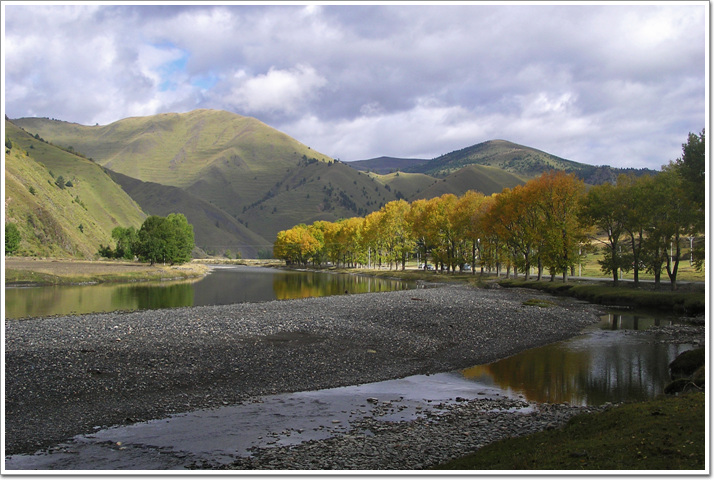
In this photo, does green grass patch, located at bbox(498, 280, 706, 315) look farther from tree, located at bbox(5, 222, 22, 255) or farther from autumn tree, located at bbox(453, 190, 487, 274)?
tree, located at bbox(5, 222, 22, 255)

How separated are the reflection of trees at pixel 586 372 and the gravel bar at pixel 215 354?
2009 millimetres

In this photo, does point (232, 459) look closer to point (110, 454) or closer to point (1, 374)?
point (110, 454)

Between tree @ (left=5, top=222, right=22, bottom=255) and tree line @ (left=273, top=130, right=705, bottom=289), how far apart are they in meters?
81.4

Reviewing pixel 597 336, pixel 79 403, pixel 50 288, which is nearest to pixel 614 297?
pixel 597 336

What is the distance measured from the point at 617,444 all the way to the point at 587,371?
50.5 ft

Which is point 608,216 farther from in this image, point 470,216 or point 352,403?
point 352,403

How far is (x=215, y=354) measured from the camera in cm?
2628

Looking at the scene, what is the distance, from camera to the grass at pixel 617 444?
399 inches

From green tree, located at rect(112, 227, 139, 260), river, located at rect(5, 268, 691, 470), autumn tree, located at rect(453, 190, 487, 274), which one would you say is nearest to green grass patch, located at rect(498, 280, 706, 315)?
river, located at rect(5, 268, 691, 470)

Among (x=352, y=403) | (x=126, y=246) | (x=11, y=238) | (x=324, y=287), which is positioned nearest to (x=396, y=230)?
(x=324, y=287)

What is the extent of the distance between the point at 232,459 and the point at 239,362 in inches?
439

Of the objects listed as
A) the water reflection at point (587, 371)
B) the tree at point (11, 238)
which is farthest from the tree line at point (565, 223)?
the tree at point (11, 238)

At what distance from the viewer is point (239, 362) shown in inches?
990

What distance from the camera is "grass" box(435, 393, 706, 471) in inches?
399
